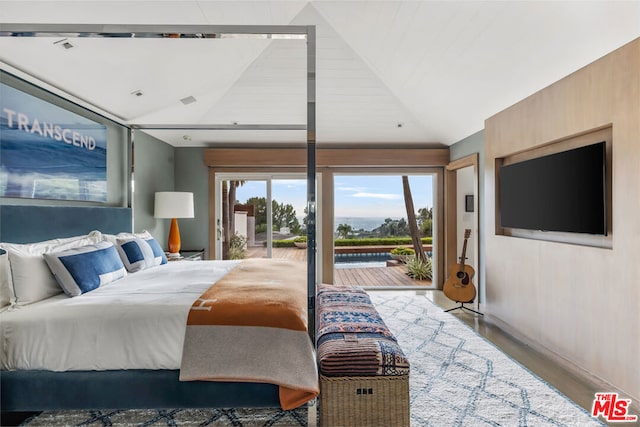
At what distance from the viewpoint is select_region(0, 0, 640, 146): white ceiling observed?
2.38 metres

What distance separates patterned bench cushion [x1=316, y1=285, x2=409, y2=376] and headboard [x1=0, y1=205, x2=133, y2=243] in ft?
6.90

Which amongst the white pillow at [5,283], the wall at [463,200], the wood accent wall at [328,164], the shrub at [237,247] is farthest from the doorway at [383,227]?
the white pillow at [5,283]

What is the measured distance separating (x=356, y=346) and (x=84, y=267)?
1.84 meters

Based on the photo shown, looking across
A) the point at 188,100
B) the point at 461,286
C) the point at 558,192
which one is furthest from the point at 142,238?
the point at 558,192

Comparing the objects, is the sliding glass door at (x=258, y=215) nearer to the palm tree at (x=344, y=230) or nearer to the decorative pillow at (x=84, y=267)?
the palm tree at (x=344, y=230)

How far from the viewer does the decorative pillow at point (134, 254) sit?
3.09 meters

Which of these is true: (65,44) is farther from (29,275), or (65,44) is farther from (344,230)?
(344,230)

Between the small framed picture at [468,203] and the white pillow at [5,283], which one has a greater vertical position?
the small framed picture at [468,203]

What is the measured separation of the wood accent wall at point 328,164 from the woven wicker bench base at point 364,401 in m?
3.43

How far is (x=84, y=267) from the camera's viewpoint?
7.89ft

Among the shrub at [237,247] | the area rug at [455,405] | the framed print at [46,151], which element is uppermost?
the framed print at [46,151]

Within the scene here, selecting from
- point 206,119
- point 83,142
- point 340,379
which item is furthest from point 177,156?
point 340,379

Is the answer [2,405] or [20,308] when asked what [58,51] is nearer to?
[20,308]

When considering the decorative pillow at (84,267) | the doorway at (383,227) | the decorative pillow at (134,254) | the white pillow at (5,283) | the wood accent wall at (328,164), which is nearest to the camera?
the white pillow at (5,283)
